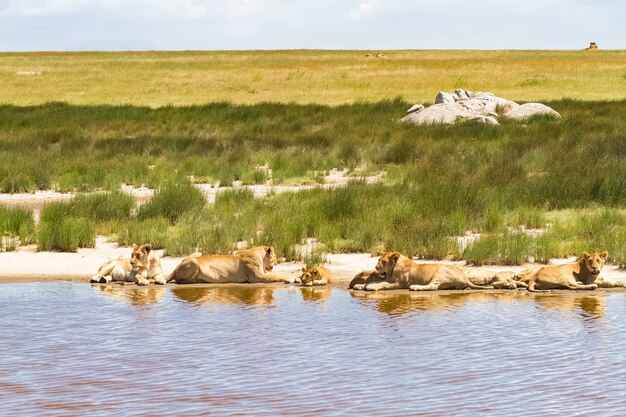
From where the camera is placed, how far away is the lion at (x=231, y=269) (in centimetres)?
1415

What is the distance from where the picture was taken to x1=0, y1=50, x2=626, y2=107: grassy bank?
6756 cm

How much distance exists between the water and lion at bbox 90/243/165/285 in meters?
0.64

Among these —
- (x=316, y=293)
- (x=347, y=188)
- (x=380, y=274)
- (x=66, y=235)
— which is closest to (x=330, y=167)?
(x=347, y=188)

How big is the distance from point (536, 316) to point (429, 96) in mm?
54423

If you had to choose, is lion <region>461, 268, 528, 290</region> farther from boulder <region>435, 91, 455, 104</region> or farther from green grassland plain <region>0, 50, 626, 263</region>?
boulder <region>435, 91, 455, 104</region>

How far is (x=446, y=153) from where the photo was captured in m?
28.5

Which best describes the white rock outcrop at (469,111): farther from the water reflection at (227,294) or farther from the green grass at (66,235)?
the water reflection at (227,294)

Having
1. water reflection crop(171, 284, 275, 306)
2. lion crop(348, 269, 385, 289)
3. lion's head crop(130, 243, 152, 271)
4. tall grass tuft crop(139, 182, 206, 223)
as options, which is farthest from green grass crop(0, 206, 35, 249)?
lion crop(348, 269, 385, 289)

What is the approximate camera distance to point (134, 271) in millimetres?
14289

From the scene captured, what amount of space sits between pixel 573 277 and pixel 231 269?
406 centimetres

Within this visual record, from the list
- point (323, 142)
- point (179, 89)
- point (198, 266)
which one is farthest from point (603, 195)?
point (179, 89)

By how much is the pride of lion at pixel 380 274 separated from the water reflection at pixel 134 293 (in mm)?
260

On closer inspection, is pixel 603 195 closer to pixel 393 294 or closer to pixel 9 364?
pixel 393 294

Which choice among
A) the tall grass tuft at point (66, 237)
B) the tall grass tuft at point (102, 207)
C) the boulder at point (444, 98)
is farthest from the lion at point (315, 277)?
the boulder at point (444, 98)
